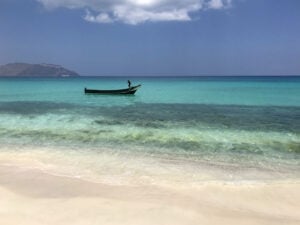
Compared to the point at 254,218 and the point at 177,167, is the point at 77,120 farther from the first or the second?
the point at 254,218

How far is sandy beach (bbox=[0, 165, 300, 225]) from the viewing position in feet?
17.9

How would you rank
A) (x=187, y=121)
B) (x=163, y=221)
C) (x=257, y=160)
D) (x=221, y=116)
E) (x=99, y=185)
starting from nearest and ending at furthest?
(x=163, y=221), (x=99, y=185), (x=257, y=160), (x=187, y=121), (x=221, y=116)

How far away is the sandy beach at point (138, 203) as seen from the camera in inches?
215

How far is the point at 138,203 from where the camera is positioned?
610cm

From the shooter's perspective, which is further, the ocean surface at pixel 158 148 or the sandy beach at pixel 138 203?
the ocean surface at pixel 158 148

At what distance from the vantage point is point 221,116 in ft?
63.2

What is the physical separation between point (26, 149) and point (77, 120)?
6.71 metres

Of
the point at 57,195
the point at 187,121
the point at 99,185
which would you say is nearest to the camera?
the point at 57,195

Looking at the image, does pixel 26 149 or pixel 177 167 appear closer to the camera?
pixel 177 167

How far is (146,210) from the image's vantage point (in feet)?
19.0

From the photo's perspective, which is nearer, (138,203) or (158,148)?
(138,203)

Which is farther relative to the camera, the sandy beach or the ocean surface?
the ocean surface

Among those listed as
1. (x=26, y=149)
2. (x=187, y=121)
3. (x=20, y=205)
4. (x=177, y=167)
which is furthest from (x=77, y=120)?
(x=20, y=205)

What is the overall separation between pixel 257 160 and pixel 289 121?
8.34m
